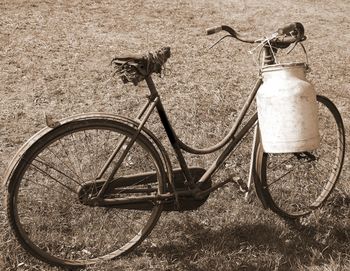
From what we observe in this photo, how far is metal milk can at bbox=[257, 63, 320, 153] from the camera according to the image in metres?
3.19

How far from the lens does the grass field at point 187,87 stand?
3682mm

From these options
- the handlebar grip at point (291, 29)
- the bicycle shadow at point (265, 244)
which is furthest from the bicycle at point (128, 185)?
the bicycle shadow at point (265, 244)

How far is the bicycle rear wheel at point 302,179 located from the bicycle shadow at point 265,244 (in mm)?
179

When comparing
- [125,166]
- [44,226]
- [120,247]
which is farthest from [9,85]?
[120,247]

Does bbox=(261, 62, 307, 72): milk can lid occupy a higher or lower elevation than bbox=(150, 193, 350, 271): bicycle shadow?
higher

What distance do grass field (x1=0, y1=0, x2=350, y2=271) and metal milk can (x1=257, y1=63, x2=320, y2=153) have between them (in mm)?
948

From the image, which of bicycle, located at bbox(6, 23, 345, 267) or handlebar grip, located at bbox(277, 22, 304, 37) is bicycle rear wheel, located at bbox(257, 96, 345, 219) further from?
handlebar grip, located at bbox(277, 22, 304, 37)

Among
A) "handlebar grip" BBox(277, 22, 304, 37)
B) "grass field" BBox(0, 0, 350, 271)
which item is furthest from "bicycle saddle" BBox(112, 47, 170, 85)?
"grass field" BBox(0, 0, 350, 271)

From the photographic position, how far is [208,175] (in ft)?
12.0

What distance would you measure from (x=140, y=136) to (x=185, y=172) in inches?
21.0

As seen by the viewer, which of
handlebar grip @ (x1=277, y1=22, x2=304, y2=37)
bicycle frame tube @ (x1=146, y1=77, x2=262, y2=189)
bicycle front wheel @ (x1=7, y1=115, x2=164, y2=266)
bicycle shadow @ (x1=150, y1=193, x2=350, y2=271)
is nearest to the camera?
bicycle front wheel @ (x1=7, y1=115, x2=164, y2=266)

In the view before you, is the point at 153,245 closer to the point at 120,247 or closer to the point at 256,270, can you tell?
the point at 120,247

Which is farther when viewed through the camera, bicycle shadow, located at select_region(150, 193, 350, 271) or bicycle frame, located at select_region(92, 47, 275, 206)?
bicycle shadow, located at select_region(150, 193, 350, 271)

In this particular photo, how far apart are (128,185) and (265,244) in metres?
1.21
